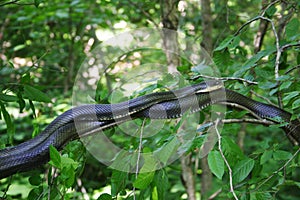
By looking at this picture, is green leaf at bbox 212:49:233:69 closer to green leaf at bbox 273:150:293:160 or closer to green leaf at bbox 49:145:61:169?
green leaf at bbox 273:150:293:160

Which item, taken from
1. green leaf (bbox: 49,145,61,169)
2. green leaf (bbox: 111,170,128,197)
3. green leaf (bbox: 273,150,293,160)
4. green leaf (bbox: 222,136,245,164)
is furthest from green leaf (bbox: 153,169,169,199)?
green leaf (bbox: 273,150,293,160)

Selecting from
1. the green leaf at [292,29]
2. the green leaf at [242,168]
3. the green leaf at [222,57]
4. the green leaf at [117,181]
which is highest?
the green leaf at [292,29]

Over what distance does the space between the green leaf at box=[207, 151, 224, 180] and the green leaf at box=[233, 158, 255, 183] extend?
298mm

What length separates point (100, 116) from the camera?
1861 millimetres

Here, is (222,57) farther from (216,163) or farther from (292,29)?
(216,163)

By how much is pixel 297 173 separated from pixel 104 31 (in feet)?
11.9

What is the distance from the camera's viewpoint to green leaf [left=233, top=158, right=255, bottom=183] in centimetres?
164

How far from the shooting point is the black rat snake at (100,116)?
1735 mm

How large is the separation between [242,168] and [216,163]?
0.34m

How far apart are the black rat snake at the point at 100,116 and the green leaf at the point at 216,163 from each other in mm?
486

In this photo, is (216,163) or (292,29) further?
(292,29)

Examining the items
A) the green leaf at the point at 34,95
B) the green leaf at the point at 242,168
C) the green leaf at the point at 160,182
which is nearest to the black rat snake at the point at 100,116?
the green leaf at the point at 34,95

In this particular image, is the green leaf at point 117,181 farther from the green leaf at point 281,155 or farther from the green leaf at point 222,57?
the green leaf at point 222,57

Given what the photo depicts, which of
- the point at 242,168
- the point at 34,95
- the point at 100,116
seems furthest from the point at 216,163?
the point at 34,95
